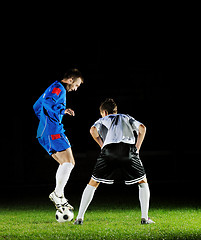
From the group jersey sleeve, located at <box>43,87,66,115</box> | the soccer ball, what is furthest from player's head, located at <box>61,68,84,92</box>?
the soccer ball

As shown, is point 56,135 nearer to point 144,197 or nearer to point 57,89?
point 57,89

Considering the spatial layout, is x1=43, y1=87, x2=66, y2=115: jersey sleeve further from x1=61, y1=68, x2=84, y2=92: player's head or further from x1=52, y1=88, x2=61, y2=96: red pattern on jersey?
x1=61, y1=68, x2=84, y2=92: player's head

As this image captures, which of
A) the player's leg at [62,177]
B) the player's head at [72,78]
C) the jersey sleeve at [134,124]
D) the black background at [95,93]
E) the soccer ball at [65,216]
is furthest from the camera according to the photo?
the black background at [95,93]

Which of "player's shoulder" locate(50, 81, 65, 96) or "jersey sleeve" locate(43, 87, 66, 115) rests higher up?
"player's shoulder" locate(50, 81, 65, 96)

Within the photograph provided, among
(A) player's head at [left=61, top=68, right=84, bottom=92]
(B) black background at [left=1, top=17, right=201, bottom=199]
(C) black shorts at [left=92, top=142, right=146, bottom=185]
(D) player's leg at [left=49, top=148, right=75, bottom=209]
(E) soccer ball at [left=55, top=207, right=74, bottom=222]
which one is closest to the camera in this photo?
(C) black shorts at [left=92, top=142, right=146, bottom=185]

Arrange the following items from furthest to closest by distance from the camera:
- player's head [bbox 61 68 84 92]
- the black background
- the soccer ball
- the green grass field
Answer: the black background < player's head [bbox 61 68 84 92] < the soccer ball < the green grass field

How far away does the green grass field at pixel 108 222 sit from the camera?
5.92 m

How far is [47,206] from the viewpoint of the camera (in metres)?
10.1

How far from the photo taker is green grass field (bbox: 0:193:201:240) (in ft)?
19.4

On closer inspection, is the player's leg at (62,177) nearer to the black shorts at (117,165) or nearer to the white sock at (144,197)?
the black shorts at (117,165)

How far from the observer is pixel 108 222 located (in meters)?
7.20

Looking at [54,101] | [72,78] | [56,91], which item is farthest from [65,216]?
[72,78]

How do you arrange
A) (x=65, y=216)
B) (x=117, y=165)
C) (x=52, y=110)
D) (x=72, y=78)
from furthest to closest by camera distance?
(x=72, y=78), (x=52, y=110), (x=65, y=216), (x=117, y=165)

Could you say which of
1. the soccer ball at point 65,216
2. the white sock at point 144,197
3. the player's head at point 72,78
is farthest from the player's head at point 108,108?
the soccer ball at point 65,216
